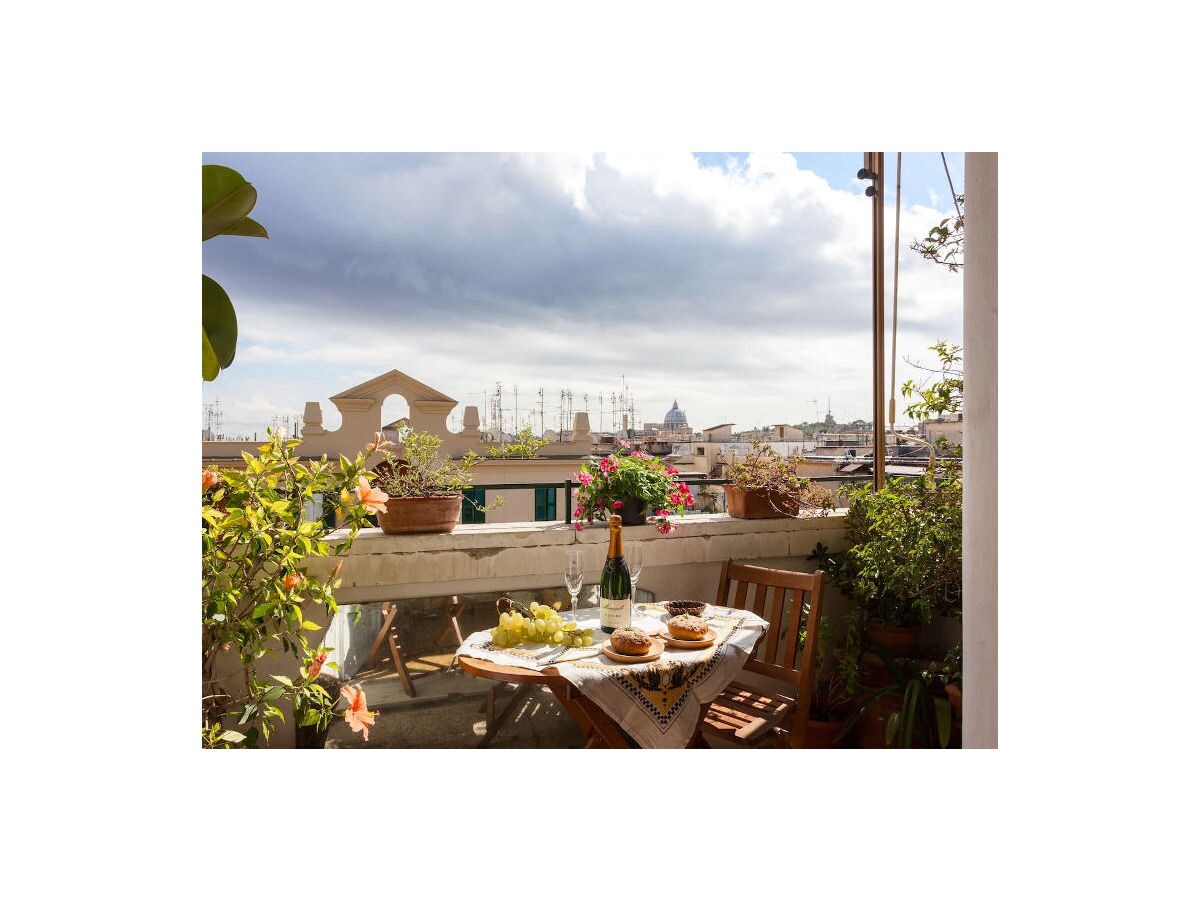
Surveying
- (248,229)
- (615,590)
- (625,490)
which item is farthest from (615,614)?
(248,229)

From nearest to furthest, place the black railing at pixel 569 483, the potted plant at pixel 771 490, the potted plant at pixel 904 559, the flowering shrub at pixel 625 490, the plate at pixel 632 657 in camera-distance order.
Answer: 1. the plate at pixel 632 657
2. the potted plant at pixel 904 559
3. the flowering shrub at pixel 625 490
4. the black railing at pixel 569 483
5. the potted plant at pixel 771 490

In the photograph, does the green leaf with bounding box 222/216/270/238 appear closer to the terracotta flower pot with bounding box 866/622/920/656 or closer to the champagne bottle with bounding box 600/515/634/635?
the champagne bottle with bounding box 600/515/634/635

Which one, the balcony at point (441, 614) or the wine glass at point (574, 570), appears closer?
the wine glass at point (574, 570)

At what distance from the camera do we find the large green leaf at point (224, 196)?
4.35 feet

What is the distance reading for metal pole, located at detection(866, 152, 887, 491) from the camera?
274cm

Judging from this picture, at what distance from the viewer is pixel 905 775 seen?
1.01 m

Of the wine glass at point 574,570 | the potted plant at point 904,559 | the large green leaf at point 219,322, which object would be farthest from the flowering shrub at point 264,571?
the potted plant at point 904,559

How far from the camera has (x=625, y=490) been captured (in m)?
2.36

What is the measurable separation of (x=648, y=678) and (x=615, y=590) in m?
0.40

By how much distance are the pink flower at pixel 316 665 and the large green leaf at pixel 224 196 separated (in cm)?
110

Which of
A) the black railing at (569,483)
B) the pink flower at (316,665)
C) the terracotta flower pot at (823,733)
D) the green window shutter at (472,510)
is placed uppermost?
the black railing at (569,483)
